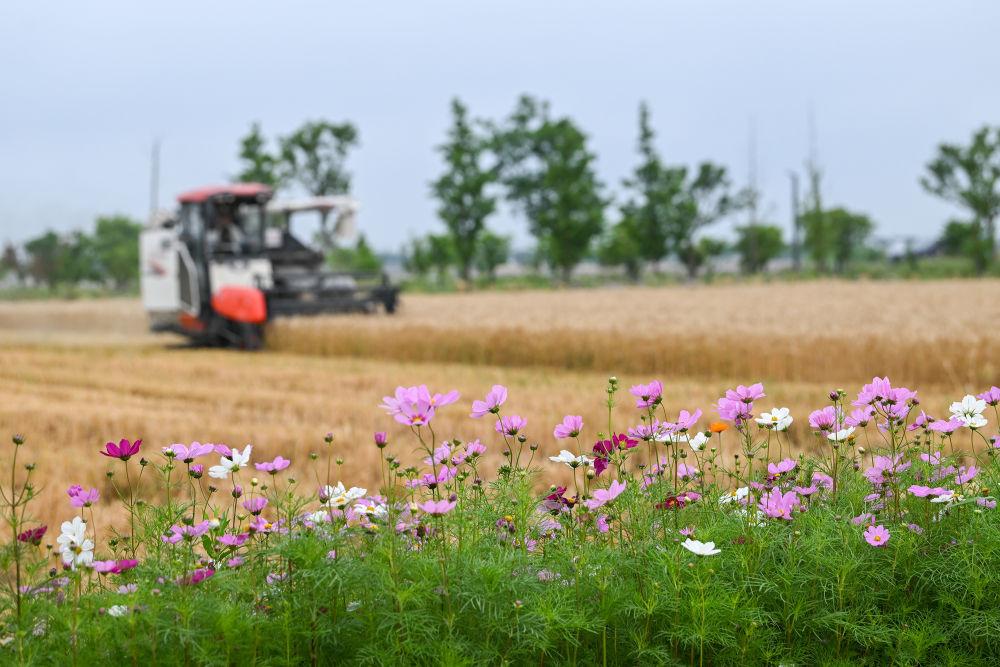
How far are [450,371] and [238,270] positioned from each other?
6.14 meters

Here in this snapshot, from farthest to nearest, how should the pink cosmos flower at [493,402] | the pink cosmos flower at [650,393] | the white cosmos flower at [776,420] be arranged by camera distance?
the white cosmos flower at [776,420]
the pink cosmos flower at [650,393]
the pink cosmos flower at [493,402]

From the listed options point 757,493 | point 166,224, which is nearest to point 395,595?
point 757,493

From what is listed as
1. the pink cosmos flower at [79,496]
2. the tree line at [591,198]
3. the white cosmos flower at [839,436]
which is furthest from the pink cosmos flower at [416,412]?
→ the tree line at [591,198]

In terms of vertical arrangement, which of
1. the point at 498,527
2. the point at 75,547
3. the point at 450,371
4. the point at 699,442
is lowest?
the point at 450,371

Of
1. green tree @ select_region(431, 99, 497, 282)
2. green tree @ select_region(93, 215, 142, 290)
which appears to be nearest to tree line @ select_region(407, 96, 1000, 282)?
green tree @ select_region(431, 99, 497, 282)

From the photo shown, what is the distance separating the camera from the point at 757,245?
240 feet

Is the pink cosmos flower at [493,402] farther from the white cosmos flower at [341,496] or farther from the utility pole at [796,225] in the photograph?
the utility pole at [796,225]

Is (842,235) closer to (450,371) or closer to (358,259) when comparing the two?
(358,259)

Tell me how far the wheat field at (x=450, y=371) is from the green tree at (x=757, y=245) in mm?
42680

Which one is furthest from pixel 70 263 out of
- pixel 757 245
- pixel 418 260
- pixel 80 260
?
pixel 757 245

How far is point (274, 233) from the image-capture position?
20.6m

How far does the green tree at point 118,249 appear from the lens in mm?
78438

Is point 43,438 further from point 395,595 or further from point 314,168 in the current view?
point 314,168

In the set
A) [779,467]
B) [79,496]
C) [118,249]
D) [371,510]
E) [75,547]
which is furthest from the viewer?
[118,249]
